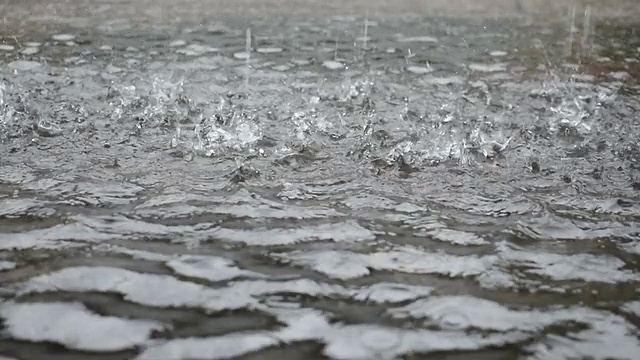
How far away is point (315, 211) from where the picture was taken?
4766 mm

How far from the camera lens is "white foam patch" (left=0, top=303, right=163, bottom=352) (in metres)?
3.21

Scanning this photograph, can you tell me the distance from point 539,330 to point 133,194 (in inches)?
124

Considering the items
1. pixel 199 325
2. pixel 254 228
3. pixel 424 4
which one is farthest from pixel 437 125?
pixel 424 4

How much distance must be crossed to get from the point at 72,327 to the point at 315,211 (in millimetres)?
1981

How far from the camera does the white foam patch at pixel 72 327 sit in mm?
3215

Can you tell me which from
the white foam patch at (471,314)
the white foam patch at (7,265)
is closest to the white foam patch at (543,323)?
the white foam patch at (471,314)

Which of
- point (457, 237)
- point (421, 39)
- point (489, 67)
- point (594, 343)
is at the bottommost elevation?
point (594, 343)

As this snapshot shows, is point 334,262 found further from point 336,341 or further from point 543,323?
point 543,323

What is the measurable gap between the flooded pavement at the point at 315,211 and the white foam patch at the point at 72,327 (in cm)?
1

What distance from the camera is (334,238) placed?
4367 millimetres

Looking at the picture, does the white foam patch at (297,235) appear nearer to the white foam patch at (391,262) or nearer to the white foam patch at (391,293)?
the white foam patch at (391,262)

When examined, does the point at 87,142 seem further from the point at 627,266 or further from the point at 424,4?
the point at 424,4

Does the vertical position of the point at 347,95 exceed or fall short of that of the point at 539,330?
it exceeds it

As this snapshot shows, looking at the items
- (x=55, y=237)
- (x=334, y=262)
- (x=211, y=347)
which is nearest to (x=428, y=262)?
(x=334, y=262)
